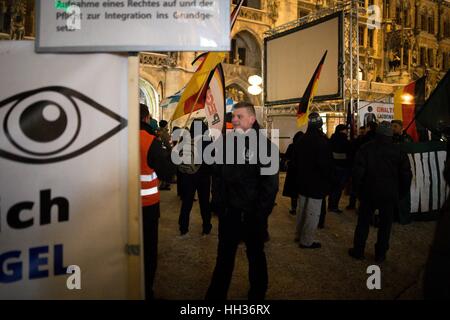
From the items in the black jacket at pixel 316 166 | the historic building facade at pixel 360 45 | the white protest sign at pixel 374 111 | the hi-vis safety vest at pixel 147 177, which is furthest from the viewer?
the historic building facade at pixel 360 45

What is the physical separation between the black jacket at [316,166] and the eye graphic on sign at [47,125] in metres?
3.54

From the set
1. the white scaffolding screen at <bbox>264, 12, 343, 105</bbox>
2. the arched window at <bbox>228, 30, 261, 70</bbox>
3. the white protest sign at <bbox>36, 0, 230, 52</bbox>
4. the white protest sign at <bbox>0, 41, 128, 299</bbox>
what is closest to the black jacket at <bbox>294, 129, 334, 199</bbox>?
the white protest sign at <bbox>36, 0, 230, 52</bbox>

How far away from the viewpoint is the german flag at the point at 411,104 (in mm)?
8859

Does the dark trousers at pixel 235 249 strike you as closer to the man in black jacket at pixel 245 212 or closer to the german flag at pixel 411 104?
the man in black jacket at pixel 245 212

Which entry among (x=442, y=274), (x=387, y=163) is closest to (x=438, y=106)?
(x=387, y=163)

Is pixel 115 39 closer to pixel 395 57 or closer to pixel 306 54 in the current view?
pixel 306 54

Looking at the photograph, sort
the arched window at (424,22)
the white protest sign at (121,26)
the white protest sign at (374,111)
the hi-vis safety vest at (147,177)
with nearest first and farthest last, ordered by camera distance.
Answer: the white protest sign at (121,26) < the hi-vis safety vest at (147,177) < the white protest sign at (374,111) < the arched window at (424,22)

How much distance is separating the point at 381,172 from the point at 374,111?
825 cm

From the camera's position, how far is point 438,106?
4.21 meters

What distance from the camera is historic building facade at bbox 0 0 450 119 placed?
771 inches

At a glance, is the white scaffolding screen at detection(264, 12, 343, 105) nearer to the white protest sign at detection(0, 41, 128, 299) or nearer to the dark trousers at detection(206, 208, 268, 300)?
the dark trousers at detection(206, 208, 268, 300)

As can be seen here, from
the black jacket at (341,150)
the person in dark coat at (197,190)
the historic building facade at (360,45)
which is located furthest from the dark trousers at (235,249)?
the historic building facade at (360,45)

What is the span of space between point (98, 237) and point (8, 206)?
1.82 feet

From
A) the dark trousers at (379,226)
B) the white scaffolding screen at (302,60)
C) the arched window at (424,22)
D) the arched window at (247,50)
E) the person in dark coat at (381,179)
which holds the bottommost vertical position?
the dark trousers at (379,226)
